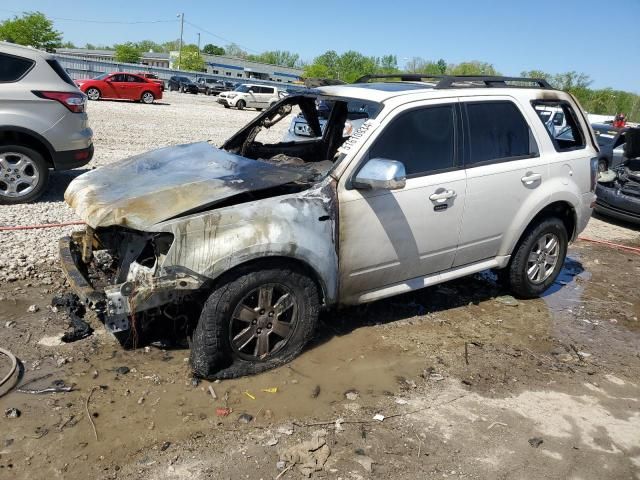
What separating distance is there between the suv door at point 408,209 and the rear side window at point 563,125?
3.98 ft

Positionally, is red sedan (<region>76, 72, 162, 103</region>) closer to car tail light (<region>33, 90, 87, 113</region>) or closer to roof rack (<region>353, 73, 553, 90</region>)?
car tail light (<region>33, 90, 87, 113</region>)

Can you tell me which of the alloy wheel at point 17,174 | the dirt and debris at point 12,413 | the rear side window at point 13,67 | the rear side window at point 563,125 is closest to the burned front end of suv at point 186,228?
the dirt and debris at point 12,413

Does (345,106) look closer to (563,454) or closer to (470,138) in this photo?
(470,138)

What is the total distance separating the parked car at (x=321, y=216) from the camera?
11.1ft

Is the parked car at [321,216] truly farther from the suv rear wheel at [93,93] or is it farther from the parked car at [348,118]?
the suv rear wheel at [93,93]

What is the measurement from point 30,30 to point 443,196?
62.3 metres

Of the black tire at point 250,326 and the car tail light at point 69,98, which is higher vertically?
the car tail light at point 69,98

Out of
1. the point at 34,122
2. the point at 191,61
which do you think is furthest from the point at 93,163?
the point at 191,61

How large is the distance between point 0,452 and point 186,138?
13.1m

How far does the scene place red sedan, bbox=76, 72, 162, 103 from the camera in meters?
26.7

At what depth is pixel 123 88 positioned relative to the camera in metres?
27.6

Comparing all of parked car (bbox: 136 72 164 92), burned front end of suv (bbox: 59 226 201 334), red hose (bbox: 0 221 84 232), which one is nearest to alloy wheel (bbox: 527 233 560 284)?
burned front end of suv (bbox: 59 226 201 334)

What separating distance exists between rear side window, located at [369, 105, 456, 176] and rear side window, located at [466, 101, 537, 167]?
239mm

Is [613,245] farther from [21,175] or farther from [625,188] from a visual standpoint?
[21,175]
